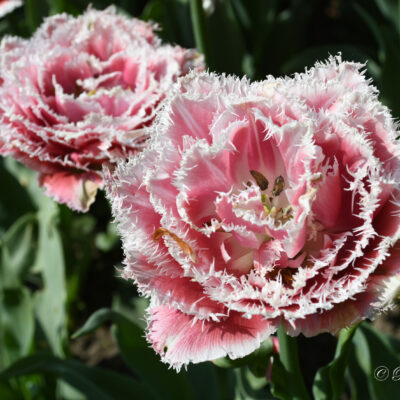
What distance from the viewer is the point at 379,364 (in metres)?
1.04

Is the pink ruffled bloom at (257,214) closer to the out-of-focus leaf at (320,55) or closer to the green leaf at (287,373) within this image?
the green leaf at (287,373)

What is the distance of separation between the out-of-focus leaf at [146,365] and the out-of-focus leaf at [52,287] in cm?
21

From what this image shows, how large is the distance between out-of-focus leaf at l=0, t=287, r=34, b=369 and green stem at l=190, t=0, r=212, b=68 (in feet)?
1.96

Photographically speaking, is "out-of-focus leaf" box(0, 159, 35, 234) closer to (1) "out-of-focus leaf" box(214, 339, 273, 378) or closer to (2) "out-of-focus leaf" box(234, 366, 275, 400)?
(2) "out-of-focus leaf" box(234, 366, 275, 400)

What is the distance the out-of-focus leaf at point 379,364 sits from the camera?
1016 mm

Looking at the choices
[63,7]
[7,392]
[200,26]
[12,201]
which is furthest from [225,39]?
[7,392]

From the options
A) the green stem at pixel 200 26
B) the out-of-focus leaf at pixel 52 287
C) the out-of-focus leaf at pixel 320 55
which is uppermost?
the out-of-focus leaf at pixel 320 55

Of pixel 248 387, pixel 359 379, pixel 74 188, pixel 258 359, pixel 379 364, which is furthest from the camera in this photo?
pixel 359 379

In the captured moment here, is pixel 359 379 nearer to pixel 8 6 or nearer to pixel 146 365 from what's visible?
pixel 146 365

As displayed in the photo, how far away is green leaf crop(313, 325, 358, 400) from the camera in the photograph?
76 cm

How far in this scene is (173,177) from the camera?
62 cm

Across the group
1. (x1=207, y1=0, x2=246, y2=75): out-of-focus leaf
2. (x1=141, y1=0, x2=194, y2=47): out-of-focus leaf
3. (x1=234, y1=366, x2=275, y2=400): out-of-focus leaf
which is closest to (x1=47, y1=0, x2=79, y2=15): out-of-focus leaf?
(x1=141, y1=0, x2=194, y2=47): out-of-focus leaf

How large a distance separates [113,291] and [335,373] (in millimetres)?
1151

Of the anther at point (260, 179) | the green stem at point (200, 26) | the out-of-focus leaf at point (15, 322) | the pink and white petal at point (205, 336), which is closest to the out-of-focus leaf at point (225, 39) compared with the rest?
the green stem at point (200, 26)
